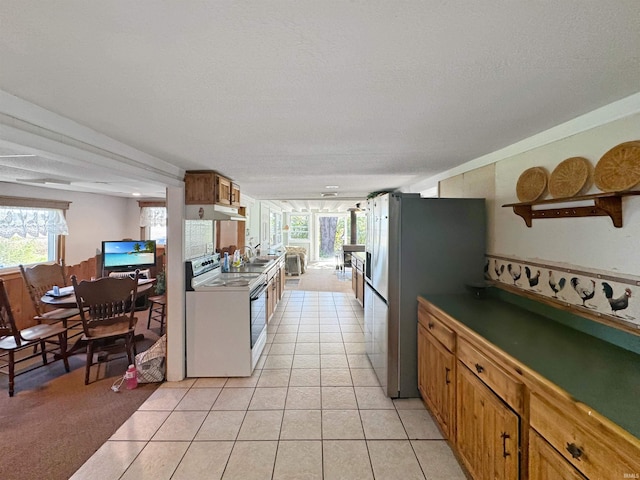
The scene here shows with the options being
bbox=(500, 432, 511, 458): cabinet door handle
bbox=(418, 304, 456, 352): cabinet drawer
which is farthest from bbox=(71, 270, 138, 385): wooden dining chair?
bbox=(500, 432, 511, 458): cabinet door handle

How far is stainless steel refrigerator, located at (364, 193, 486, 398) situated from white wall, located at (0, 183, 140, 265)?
5.03 m

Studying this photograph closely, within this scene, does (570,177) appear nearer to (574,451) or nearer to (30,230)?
(574,451)

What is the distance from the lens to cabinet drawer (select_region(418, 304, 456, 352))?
1.93m

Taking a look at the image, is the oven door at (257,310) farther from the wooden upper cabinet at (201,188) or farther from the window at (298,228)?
the window at (298,228)

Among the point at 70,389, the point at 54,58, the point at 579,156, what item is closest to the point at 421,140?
the point at 579,156

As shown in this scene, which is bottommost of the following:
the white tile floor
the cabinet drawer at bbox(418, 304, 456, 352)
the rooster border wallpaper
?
the white tile floor

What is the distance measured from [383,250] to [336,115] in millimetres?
1489

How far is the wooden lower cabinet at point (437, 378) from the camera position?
194 cm

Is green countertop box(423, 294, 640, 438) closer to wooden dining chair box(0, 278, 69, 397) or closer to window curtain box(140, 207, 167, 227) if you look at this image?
wooden dining chair box(0, 278, 69, 397)

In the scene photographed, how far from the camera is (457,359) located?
186 centimetres

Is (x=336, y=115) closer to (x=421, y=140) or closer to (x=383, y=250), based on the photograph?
(x=421, y=140)

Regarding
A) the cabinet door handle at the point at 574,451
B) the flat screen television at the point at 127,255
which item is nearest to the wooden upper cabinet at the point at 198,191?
the flat screen television at the point at 127,255

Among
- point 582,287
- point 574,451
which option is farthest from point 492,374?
point 582,287

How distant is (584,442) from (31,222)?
6096 millimetres
